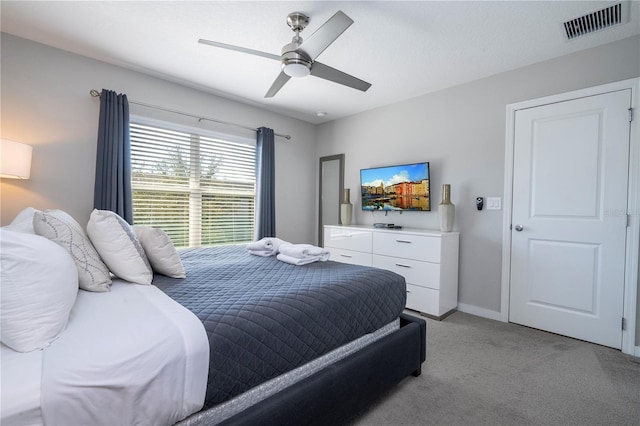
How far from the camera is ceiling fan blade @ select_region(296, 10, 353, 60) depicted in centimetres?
166

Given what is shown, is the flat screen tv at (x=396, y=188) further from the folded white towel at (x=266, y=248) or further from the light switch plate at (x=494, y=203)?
the folded white towel at (x=266, y=248)

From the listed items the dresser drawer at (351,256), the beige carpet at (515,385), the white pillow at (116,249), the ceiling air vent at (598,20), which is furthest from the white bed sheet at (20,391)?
the ceiling air vent at (598,20)

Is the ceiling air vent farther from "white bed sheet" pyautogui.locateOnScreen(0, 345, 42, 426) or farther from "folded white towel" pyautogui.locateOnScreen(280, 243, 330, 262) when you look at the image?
"white bed sheet" pyautogui.locateOnScreen(0, 345, 42, 426)

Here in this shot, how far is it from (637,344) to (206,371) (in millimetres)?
3120

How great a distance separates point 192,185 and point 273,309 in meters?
2.70

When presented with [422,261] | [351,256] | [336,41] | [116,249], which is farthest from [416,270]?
[116,249]

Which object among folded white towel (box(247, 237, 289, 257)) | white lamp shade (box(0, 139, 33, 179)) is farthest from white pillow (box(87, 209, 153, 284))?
white lamp shade (box(0, 139, 33, 179))

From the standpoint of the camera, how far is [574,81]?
8.33 feet

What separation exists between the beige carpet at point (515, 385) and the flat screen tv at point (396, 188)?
5.14 ft

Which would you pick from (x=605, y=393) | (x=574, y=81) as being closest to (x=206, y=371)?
(x=605, y=393)

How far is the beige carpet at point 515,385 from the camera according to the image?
1568 millimetres

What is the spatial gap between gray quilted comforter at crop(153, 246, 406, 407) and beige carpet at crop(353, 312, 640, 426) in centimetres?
47

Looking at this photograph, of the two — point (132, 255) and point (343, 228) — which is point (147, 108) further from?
point (343, 228)

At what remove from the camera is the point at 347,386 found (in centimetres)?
141
